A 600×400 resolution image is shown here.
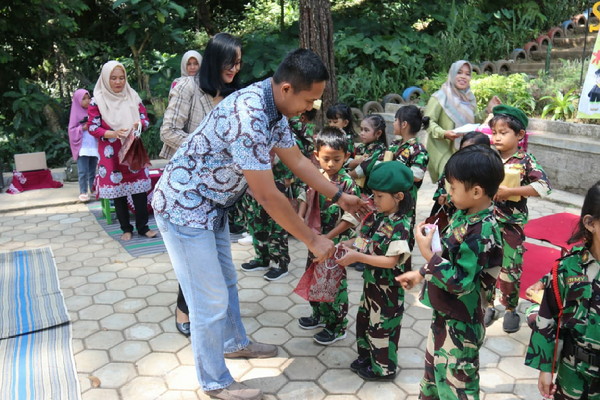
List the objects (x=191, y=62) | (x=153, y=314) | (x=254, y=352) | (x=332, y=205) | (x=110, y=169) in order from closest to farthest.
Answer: (x=254, y=352) → (x=332, y=205) → (x=153, y=314) → (x=191, y=62) → (x=110, y=169)

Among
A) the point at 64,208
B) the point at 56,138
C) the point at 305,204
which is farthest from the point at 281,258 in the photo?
the point at 56,138

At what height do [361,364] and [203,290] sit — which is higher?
[203,290]

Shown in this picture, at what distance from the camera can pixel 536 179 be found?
3.29 meters

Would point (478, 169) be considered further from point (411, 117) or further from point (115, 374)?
point (115, 374)

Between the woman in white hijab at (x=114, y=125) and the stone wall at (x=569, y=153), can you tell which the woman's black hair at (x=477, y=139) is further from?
the stone wall at (x=569, y=153)

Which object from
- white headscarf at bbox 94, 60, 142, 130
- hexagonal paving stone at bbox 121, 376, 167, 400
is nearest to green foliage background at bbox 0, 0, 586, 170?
white headscarf at bbox 94, 60, 142, 130

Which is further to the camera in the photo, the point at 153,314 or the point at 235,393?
the point at 153,314

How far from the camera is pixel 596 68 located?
262 inches

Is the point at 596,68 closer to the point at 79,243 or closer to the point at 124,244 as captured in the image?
the point at 124,244

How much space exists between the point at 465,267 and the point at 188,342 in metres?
2.12

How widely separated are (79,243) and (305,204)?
3.02 meters

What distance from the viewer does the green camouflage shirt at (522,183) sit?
3.30 meters

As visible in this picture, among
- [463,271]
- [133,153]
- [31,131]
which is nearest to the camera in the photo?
[463,271]

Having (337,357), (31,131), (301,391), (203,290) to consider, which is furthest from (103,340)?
(31,131)
